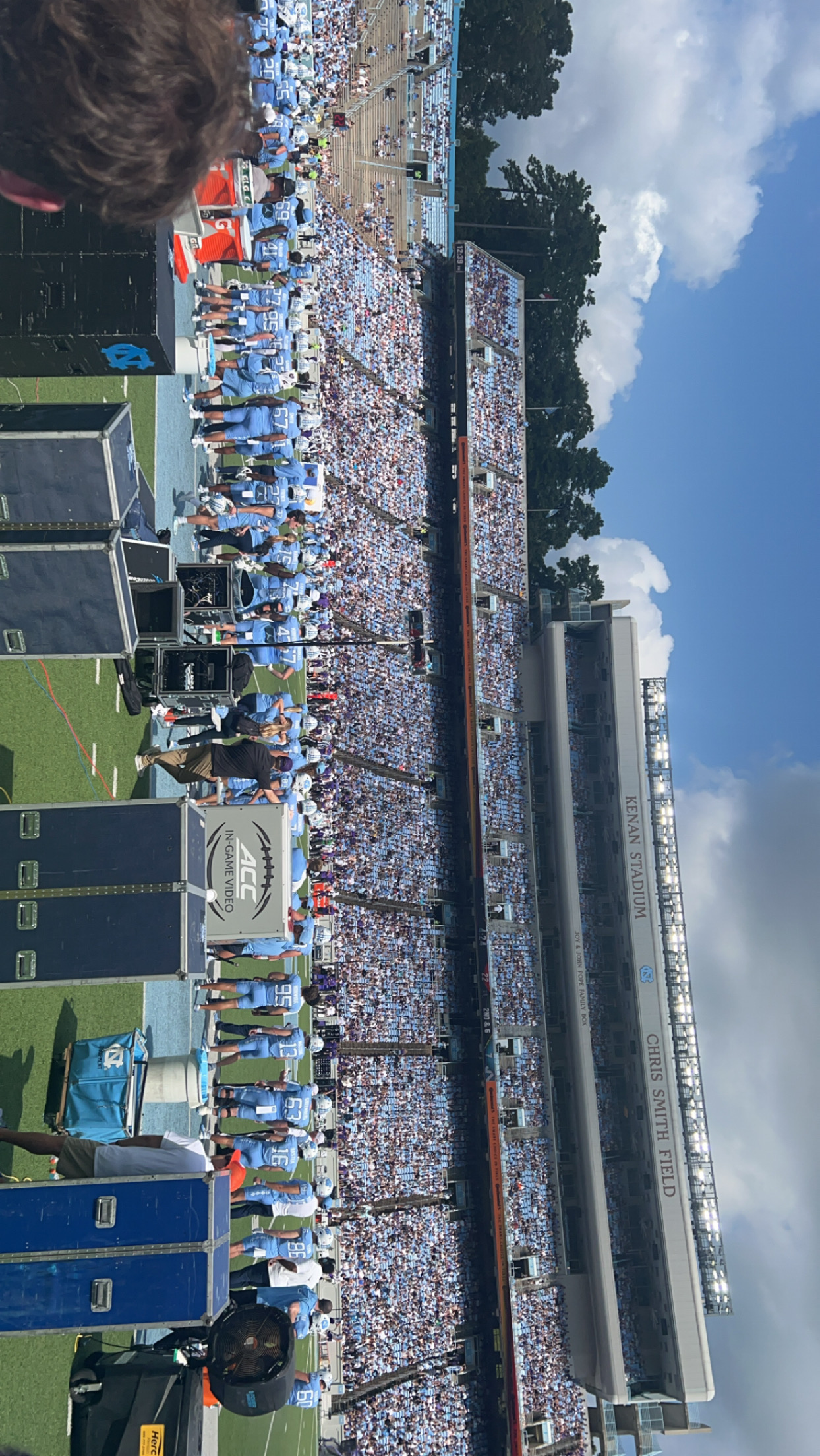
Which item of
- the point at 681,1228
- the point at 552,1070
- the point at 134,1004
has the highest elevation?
the point at 134,1004

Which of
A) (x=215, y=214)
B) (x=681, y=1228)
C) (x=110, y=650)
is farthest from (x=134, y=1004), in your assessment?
(x=681, y=1228)

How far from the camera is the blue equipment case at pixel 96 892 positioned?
1077cm

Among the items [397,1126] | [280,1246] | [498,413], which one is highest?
[498,413]

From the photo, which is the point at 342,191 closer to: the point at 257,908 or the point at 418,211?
the point at 418,211

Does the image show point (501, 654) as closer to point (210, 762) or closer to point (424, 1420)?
point (210, 762)

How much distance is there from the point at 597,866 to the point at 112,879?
22622 millimetres

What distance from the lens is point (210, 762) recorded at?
56.1 feet

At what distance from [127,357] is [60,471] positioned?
2203 mm

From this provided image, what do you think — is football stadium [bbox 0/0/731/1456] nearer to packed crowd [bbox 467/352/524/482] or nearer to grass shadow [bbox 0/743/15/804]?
grass shadow [bbox 0/743/15/804]

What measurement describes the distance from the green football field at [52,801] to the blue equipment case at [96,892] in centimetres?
131

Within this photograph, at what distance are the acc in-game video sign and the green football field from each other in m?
1.63

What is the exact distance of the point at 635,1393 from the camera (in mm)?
26703

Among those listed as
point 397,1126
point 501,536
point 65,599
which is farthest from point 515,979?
point 65,599

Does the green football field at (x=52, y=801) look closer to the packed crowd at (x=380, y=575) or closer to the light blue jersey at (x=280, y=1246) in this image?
the light blue jersey at (x=280, y=1246)
